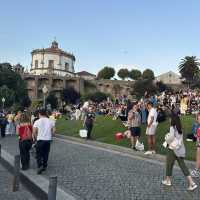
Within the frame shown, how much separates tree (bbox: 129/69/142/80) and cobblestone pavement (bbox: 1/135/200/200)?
121594mm

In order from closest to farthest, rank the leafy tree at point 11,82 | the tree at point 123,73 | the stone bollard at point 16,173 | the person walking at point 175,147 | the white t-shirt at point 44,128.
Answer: the stone bollard at point 16,173
the person walking at point 175,147
the white t-shirt at point 44,128
the leafy tree at point 11,82
the tree at point 123,73

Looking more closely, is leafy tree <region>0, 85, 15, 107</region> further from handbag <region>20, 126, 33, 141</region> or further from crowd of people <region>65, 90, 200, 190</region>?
handbag <region>20, 126, 33, 141</region>

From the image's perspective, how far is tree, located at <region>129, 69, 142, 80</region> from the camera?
13712cm

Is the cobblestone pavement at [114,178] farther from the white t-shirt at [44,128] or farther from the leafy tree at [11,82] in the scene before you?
the leafy tree at [11,82]

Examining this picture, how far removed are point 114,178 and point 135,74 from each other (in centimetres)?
12773

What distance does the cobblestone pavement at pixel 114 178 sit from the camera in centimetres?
924

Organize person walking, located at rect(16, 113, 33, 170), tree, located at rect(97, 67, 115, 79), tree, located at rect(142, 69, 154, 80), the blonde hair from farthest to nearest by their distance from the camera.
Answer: tree, located at rect(97, 67, 115, 79), tree, located at rect(142, 69, 154, 80), the blonde hair, person walking, located at rect(16, 113, 33, 170)

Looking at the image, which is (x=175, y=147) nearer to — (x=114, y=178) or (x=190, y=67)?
(x=114, y=178)

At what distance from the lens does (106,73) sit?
453 feet

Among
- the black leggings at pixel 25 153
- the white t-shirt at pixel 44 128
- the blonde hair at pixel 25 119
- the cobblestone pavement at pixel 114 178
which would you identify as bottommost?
the cobblestone pavement at pixel 114 178

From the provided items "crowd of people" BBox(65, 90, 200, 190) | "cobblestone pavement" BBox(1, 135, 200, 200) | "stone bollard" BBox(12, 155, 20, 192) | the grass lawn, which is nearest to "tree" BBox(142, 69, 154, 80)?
"crowd of people" BBox(65, 90, 200, 190)

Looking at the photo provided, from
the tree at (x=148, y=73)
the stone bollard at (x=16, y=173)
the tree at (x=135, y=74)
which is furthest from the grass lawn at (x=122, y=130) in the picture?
the tree at (x=135, y=74)

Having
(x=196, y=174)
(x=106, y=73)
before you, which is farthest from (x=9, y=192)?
(x=106, y=73)

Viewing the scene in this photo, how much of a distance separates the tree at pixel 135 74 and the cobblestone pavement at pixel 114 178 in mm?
121594
